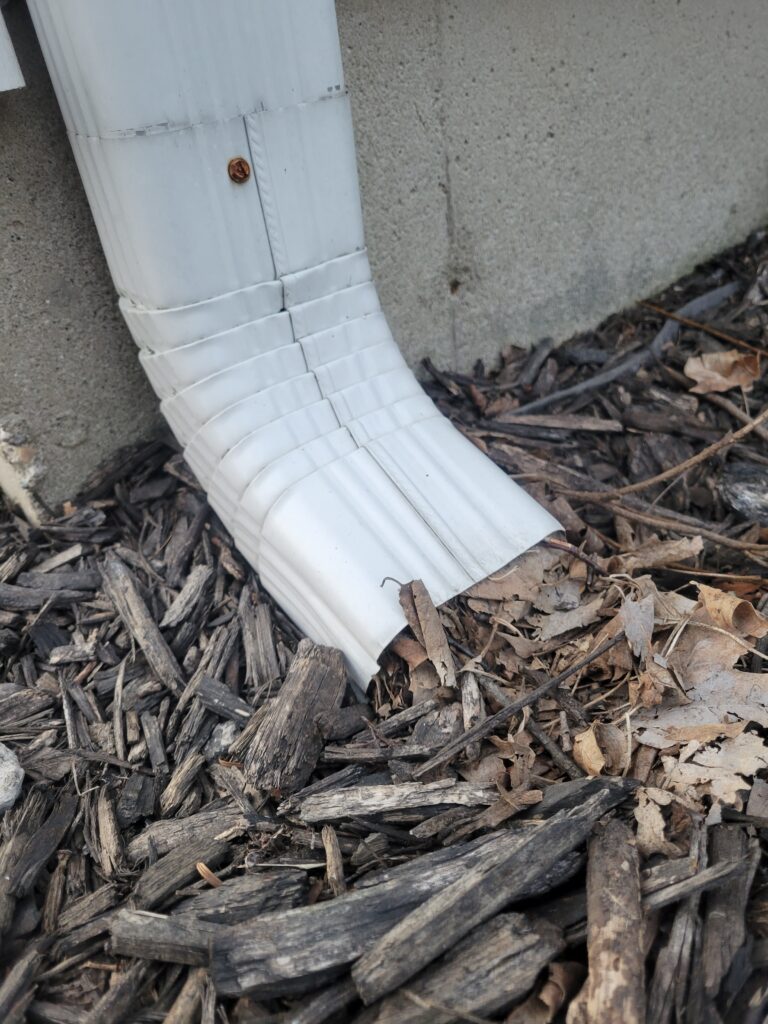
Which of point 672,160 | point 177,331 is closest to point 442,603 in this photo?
point 177,331

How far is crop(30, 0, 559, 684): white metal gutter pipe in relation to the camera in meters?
1.89

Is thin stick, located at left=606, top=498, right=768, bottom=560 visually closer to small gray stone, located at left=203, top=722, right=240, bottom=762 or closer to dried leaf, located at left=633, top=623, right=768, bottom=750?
dried leaf, located at left=633, top=623, right=768, bottom=750

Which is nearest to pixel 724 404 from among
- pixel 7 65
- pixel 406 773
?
pixel 406 773

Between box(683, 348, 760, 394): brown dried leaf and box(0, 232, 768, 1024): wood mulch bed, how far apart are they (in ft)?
1.45

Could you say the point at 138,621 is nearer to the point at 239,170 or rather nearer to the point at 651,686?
the point at 239,170

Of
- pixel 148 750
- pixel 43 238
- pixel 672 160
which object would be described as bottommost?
pixel 148 750

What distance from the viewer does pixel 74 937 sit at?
5.66 ft

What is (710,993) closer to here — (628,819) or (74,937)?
(628,819)

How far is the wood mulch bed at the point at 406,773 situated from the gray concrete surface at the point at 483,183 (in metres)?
0.45

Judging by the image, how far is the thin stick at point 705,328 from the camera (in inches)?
133

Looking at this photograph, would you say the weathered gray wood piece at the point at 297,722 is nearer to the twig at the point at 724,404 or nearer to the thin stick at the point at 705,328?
the twig at the point at 724,404

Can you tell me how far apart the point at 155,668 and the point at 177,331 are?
0.95 meters

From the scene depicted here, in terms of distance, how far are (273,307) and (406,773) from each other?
1.30m

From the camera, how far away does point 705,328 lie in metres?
3.49
